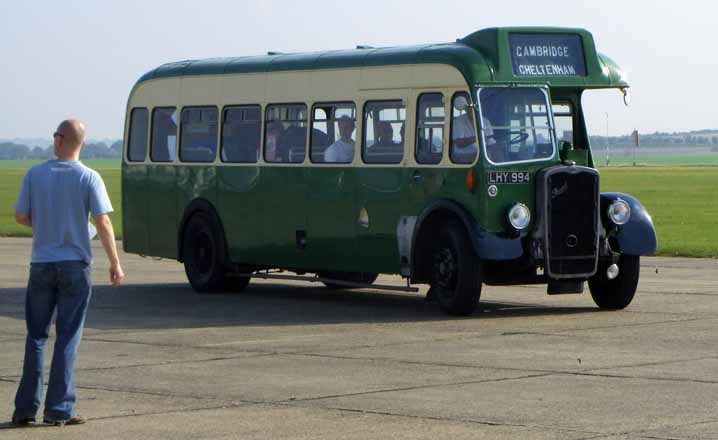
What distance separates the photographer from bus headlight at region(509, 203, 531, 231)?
16.2 meters

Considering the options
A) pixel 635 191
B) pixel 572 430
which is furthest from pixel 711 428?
pixel 635 191

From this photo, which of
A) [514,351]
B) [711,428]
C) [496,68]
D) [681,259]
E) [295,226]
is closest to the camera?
[711,428]

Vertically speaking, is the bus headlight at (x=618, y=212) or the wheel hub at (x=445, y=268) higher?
the bus headlight at (x=618, y=212)

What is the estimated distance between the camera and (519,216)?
1622cm

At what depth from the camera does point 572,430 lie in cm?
930

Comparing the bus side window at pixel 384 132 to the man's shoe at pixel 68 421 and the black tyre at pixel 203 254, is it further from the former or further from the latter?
the man's shoe at pixel 68 421

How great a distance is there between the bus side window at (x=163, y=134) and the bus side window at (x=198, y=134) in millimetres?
227

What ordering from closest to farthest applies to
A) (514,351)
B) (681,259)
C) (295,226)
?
(514,351) < (295,226) < (681,259)

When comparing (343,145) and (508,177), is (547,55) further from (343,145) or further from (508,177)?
(343,145)

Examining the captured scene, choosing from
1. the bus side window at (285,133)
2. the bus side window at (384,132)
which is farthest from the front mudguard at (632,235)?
the bus side window at (285,133)

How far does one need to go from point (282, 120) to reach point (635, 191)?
53467 millimetres

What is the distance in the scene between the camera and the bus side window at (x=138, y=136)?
2164cm

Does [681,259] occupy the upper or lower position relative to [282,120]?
lower

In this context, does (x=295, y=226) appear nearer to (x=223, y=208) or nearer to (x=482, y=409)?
(x=223, y=208)
